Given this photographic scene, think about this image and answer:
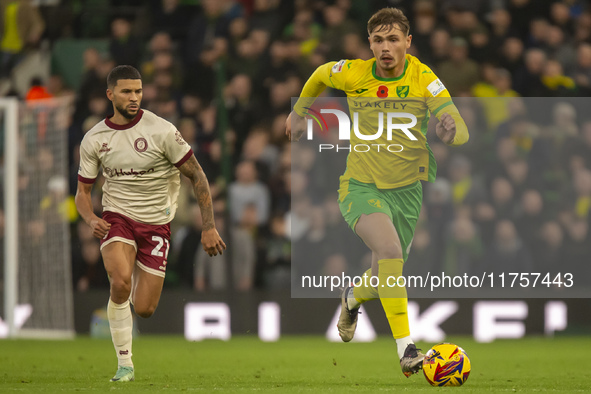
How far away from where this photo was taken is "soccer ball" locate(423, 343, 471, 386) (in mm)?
6930

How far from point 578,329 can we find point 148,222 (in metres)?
6.08

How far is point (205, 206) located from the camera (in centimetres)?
743

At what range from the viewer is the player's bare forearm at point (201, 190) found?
741 centimetres

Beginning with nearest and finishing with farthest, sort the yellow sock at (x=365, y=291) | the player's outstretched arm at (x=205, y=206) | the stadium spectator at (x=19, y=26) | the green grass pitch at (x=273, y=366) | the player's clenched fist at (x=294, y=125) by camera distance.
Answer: the green grass pitch at (x=273, y=366), the player's outstretched arm at (x=205, y=206), the yellow sock at (x=365, y=291), the player's clenched fist at (x=294, y=125), the stadium spectator at (x=19, y=26)

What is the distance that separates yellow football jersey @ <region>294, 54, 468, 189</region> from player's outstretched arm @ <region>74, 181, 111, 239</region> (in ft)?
5.36

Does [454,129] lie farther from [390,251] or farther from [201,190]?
[201,190]

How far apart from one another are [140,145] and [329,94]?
→ 504cm

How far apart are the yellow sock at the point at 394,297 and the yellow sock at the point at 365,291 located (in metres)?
0.41

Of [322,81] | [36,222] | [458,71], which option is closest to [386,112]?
[322,81]

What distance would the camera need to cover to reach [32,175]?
1254 centimetres

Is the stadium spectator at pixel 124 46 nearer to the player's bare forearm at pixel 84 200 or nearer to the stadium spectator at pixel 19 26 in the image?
the stadium spectator at pixel 19 26

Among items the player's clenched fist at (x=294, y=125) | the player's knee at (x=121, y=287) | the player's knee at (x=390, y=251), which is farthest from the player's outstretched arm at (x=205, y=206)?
the player's knee at (x=390, y=251)

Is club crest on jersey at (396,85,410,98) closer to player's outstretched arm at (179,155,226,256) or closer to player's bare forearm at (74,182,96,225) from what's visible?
player's outstretched arm at (179,155,226,256)

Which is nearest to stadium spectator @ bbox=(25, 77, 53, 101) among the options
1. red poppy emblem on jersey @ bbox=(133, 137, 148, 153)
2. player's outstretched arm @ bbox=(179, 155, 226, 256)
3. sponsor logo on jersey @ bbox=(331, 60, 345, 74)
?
red poppy emblem on jersey @ bbox=(133, 137, 148, 153)
